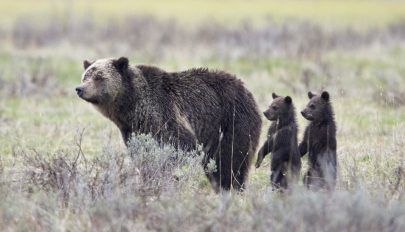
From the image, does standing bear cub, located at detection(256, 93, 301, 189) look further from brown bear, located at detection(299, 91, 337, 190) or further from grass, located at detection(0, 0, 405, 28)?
grass, located at detection(0, 0, 405, 28)

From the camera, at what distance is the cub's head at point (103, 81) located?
894 centimetres

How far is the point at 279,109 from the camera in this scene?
8.32 meters

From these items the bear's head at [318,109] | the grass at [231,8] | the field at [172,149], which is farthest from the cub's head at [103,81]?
the grass at [231,8]

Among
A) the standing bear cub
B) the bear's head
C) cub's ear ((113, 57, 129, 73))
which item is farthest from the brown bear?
cub's ear ((113, 57, 129, 73))

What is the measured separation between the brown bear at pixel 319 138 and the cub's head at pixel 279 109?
0.24 meters

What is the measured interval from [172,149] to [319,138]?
5.19ft

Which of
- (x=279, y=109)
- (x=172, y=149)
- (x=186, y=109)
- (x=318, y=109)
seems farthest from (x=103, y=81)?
(x=318, y=109)

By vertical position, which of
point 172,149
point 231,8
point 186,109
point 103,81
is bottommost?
point 172,149

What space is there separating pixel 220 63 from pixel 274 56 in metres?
1.60

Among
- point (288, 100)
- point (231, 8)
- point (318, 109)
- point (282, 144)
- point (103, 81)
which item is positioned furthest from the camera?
point (231, 8)

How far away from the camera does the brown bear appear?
7895 millimetres

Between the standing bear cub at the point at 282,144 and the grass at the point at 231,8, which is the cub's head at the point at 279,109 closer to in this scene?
the standing bear cub at the point at 282,144

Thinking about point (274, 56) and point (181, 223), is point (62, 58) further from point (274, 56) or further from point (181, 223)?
point (181, 223)

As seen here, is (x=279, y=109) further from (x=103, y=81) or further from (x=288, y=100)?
(x=103, y=81)
